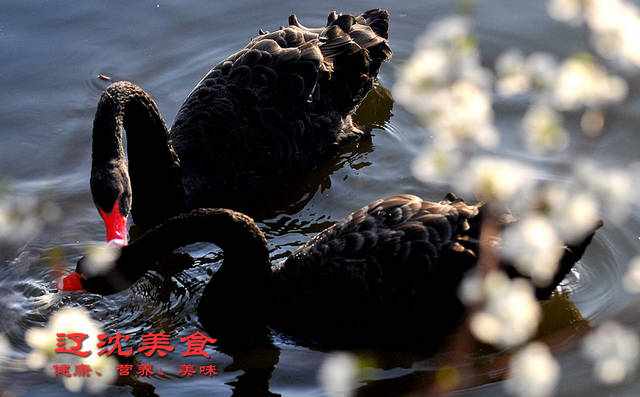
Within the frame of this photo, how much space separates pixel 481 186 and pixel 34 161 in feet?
18.8

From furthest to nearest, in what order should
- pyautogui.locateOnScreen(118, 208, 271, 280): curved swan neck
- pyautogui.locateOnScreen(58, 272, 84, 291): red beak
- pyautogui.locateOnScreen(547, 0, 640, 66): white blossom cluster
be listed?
pyautogui.locateOnScreen(118, 208, 271, 280): curved swan neck < pyautogui.locateOnScreen(58, 272, 84, 291): red beak < pyautogui.locateOnScreen(547, 0, 640, 66): white blossom cluster

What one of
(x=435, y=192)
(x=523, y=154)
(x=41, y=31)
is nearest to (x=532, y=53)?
(x=523, y=154)

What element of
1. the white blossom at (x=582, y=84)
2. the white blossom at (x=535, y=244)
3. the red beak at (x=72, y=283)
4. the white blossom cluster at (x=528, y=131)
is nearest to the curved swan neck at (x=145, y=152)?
the red beak at (x=72, y=283)

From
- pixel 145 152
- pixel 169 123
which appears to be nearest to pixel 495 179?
pixel 145 152

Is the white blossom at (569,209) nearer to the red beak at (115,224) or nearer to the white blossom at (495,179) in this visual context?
the white blossom at (495,179)

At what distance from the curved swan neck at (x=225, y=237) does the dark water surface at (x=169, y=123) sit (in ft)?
0.83

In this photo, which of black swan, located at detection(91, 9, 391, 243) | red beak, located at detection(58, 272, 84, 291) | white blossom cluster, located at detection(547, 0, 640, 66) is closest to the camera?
white blossom cluster, located at detection(547, 0, 640, 66)

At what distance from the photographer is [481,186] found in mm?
2213

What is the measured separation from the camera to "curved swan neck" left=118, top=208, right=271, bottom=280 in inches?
216

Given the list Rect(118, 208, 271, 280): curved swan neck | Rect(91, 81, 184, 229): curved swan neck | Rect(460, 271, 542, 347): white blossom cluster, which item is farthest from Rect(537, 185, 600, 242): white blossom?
Rect(91, 81, 184, 229): curved swan neck

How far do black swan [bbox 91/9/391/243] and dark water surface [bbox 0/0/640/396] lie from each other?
0.98 feet

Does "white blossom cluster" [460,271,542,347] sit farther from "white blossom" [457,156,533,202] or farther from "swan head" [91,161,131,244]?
"swan head" [91,161,131,244]

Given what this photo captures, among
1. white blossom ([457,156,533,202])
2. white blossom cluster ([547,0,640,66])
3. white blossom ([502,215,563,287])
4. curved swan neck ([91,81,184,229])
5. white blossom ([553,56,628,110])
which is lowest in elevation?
white blossom ([502,215,563,287])

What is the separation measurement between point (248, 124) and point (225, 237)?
1512mm
